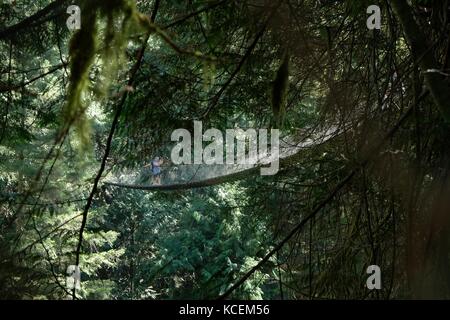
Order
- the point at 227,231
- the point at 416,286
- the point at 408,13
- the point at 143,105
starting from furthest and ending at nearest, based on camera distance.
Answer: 1. the point at 227,231
2. the point at 143,105
3. the point at 408,13
4. the point at 416,286

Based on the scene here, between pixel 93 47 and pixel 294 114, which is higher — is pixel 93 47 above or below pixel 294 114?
below

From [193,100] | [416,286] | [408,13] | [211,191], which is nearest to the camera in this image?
[416,286]

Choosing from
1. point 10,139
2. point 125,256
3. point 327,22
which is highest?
point 327,22

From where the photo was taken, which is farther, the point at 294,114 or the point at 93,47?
the point at 294,114

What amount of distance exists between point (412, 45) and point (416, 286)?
1.04 metres

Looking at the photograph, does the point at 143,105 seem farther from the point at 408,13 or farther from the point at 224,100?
the point at 408,13

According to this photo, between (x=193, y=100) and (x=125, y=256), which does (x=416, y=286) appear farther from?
(x=125, y=256)

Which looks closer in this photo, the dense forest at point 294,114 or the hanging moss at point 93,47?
the hanging moss at point 93,47

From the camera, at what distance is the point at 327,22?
11.5 feet

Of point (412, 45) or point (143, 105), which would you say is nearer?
point (412, 45)

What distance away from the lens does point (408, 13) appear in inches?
90.4

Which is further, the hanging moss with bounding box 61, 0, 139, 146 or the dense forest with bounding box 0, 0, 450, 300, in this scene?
the dense forest with bounding box 0, 0, 450, 300

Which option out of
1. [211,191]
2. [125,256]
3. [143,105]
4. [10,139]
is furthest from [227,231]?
[143,105]

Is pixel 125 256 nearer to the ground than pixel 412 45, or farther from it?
nearer to the ground
